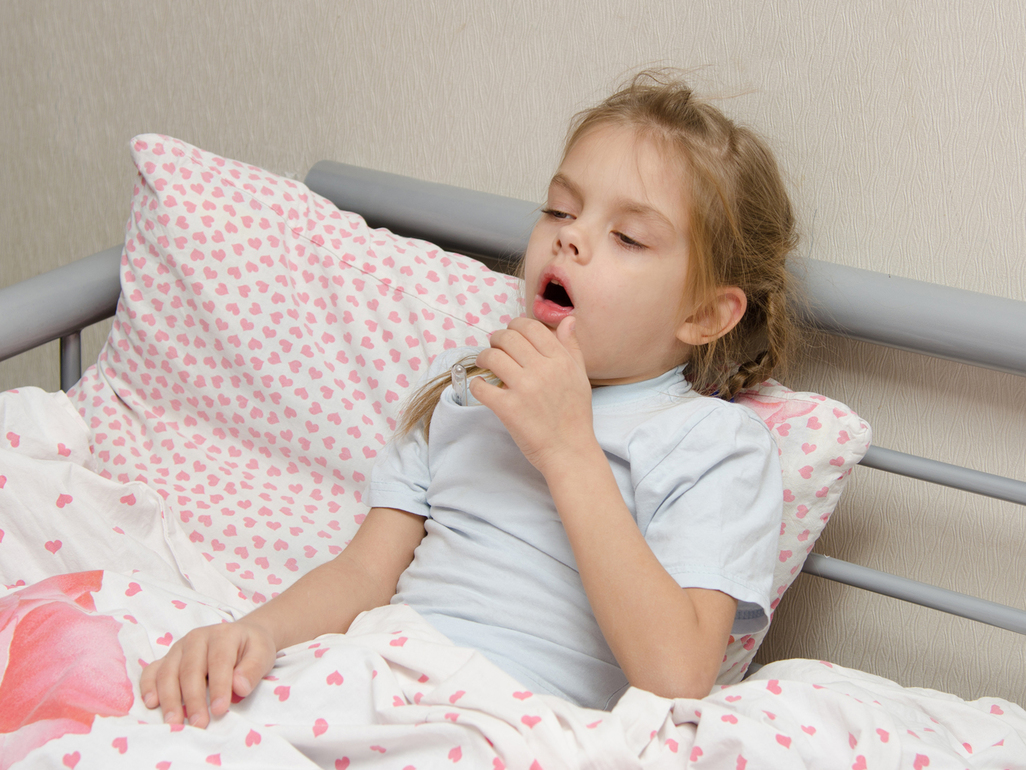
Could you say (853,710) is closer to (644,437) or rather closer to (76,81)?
(644,437)

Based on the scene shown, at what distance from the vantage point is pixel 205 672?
2.12 ft

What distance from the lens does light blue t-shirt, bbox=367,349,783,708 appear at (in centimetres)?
74

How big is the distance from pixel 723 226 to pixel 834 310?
0.52ft

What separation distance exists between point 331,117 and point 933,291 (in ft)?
2.70

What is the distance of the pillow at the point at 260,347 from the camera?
1019 millimetres

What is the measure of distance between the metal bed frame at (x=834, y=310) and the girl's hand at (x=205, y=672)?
0.50 meters

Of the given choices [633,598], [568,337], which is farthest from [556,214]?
[633,598]

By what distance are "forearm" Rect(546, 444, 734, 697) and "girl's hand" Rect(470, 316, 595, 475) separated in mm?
20

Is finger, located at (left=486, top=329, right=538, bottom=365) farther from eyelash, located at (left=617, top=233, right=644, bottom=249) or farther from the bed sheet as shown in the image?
the bed sheet

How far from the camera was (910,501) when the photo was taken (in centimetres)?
97

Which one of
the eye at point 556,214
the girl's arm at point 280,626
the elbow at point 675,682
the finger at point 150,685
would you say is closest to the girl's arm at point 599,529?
the elbow at point 675,682

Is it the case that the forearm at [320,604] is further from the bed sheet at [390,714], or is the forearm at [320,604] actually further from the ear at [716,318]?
the ear at [716,318]

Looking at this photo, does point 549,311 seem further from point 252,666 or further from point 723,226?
point 252,666

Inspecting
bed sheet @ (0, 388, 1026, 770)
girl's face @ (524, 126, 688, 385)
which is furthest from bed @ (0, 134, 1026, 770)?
girl's face @ (524, 126, 688, 385)
